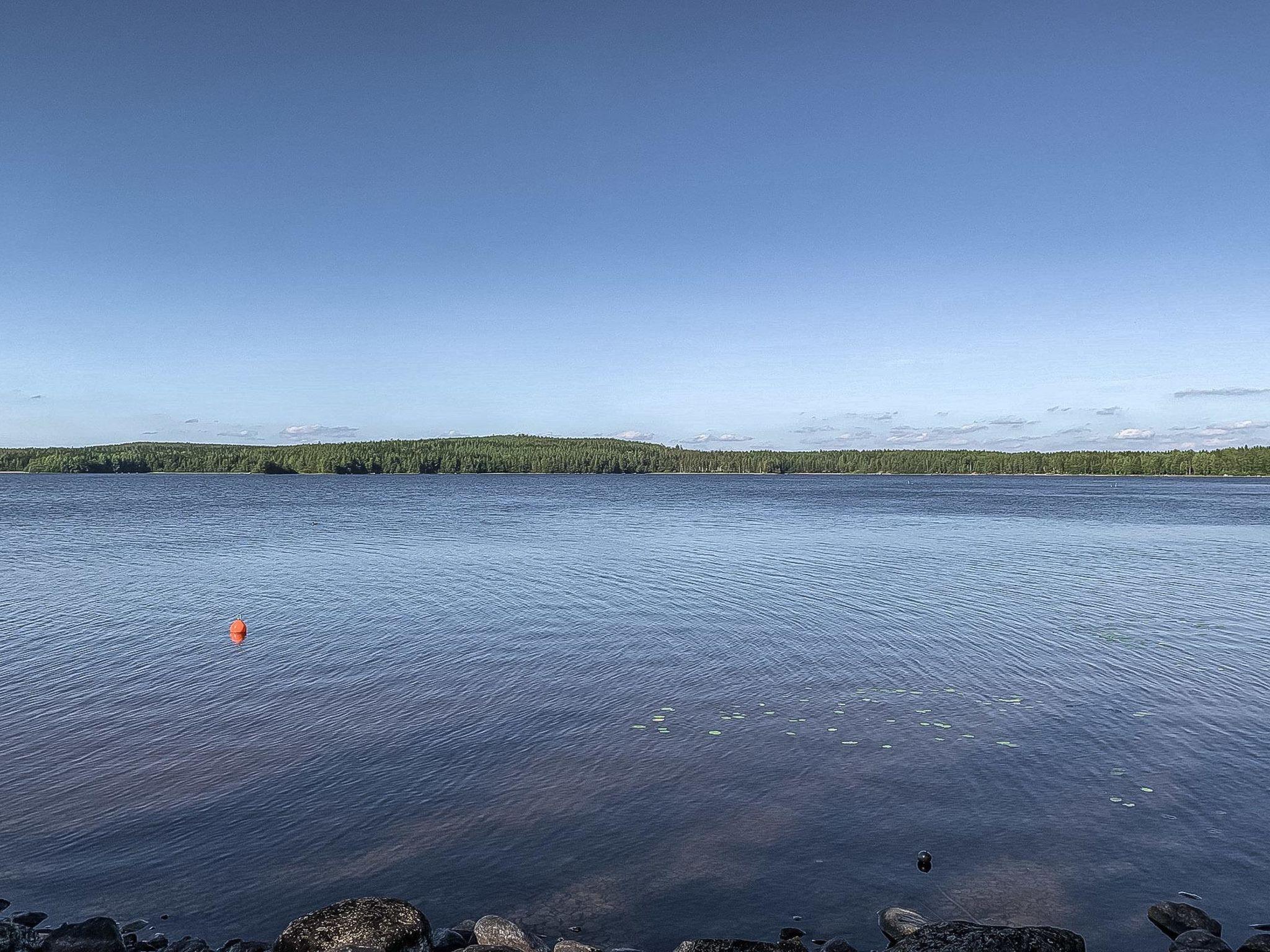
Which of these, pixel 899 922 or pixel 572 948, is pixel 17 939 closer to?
pixel 572 948

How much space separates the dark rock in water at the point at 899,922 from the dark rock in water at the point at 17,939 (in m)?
8.00

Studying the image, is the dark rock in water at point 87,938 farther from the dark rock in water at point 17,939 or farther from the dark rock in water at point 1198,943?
the dark rock in water at point 1198,943

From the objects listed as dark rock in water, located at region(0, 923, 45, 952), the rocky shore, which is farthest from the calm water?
dark rock in water, located at region(0, 923, 45, 952)

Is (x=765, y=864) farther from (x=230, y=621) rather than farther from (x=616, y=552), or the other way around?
(x=616, y=552)

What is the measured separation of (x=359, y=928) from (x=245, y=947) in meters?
1.17

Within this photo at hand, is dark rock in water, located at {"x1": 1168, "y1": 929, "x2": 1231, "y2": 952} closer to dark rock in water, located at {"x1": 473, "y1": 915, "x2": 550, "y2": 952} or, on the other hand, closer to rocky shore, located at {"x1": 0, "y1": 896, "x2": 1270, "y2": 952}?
rocky shore, located at {"x1": 0, "y1": 896, "x2": 1270, "y2": 952}

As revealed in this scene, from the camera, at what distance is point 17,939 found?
7379 millimetres

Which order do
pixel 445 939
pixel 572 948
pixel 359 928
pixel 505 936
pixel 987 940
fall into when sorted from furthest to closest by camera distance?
pixel 445 939
pixel 505 936
pixel 572 948
pixel 359 928
pixel 987 940

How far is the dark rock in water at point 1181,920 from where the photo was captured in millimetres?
8125

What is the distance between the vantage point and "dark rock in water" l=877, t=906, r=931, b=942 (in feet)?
26.4

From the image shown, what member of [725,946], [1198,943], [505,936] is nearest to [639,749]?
[505,936]

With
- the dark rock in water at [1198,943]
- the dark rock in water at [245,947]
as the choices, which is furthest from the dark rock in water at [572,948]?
the dark rock in water at [1198,943]

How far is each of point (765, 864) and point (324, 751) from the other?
23.8 ft

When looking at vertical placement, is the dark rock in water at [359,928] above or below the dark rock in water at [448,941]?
above
